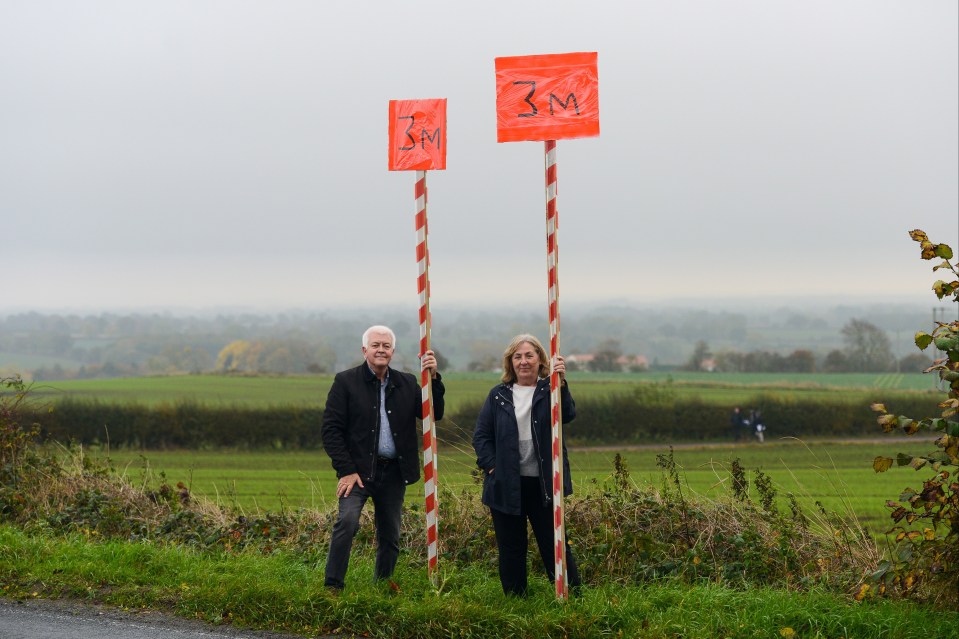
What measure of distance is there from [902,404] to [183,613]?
204 feet

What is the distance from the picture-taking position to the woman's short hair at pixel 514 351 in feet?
25.1

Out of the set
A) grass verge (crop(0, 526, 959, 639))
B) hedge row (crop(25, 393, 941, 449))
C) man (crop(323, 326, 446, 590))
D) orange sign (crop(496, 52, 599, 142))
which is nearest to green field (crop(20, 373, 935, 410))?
hedge row (crop(25, 393, 941, 449))

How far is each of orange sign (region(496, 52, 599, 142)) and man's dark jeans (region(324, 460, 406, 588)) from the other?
115 inches

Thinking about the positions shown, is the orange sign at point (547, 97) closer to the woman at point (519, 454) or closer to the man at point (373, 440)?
the woman at point (519, 454)

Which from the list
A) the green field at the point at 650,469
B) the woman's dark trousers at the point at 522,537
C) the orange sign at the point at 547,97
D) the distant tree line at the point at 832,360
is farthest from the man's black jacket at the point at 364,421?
the distant tree line at the point at 832,360

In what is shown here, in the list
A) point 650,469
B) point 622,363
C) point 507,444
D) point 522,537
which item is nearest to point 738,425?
point 650,469

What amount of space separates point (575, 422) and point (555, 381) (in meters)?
40.8

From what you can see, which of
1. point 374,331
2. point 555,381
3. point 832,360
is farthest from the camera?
point 832,360

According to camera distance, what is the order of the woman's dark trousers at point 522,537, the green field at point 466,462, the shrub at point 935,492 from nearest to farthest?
the shrub at point 935,492 < the woman's dark trousers at point 522,537 < the green field at point 466,462

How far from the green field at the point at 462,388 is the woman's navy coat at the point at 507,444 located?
1530 inches

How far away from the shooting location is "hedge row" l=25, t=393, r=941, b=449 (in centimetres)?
4231

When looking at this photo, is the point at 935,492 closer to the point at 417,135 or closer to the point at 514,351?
the point at 514,351

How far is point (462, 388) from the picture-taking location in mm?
66812

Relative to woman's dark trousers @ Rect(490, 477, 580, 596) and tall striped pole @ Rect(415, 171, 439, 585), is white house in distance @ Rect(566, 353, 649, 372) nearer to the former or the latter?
tall striped pole @ Rect(415, 171, 439, 585)
